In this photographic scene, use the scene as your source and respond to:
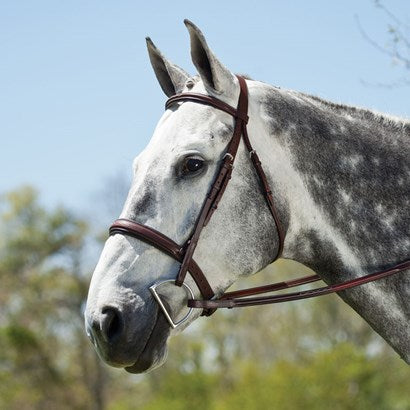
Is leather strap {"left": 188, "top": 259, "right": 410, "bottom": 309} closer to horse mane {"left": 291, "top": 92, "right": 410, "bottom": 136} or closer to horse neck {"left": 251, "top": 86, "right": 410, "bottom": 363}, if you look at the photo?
horse neck {"left": 251, "top": 86, "right": 410, "bottom": 363}

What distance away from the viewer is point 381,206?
4.33 m

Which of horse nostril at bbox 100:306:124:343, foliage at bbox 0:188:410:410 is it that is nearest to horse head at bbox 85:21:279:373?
horse nostril at bbox 100:306:124:343

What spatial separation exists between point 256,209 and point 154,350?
3.19 ft

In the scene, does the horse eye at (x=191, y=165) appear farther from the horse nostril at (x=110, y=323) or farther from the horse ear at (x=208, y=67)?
the horse nostril at (x=110, y=323)

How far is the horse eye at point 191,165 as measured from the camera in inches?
160

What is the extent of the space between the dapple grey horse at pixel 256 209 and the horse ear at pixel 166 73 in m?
0.16

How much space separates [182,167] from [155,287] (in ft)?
2.26

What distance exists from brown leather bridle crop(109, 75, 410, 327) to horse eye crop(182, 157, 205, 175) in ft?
0.41

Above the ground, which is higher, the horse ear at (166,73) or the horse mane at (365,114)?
the horse mane at (365,114)

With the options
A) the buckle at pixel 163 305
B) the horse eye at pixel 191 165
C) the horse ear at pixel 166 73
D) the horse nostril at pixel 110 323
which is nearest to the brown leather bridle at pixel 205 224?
the buckle at pixel 163 305

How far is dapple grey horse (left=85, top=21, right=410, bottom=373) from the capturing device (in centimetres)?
386

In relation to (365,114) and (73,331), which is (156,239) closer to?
(365,114)

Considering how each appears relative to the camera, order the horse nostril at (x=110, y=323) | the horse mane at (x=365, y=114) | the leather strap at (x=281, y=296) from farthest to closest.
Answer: the horse mane at (x=365, y=114)
the leather strap at (x=281, y=296)
the horse nostril at (x=110, y=323)

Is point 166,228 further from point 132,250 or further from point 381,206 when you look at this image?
point 381,206
